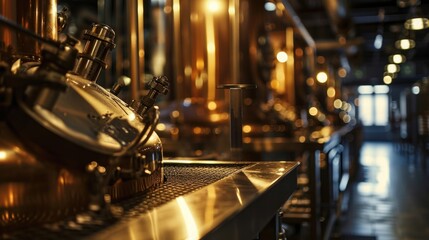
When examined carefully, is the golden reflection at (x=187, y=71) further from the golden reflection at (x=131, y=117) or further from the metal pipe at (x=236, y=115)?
the golden reflection at (x=131, y=117)

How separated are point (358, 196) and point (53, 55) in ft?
21.8

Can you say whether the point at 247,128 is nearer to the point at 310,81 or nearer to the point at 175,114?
the point at 175,114

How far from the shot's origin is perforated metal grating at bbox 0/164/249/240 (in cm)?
74

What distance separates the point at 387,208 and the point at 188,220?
5.74 m

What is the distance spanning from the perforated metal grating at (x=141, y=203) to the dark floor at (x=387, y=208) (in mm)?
3186

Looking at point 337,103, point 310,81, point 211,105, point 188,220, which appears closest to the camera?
point 188,220

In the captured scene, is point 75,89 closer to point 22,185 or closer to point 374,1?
point 22,185

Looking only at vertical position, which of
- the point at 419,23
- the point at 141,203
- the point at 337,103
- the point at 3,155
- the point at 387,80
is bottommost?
the point at 141,203

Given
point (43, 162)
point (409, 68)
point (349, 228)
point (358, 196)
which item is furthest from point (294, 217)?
point (409, 68)

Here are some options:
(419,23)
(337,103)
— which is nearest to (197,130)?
(419,23)

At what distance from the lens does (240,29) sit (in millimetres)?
4129

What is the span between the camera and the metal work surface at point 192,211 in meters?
0.71

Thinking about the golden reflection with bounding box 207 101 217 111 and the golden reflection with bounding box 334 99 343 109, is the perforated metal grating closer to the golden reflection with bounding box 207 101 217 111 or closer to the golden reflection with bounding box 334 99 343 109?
the golden reflection with bounding box 207 101 217 111

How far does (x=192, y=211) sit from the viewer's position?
84cm
